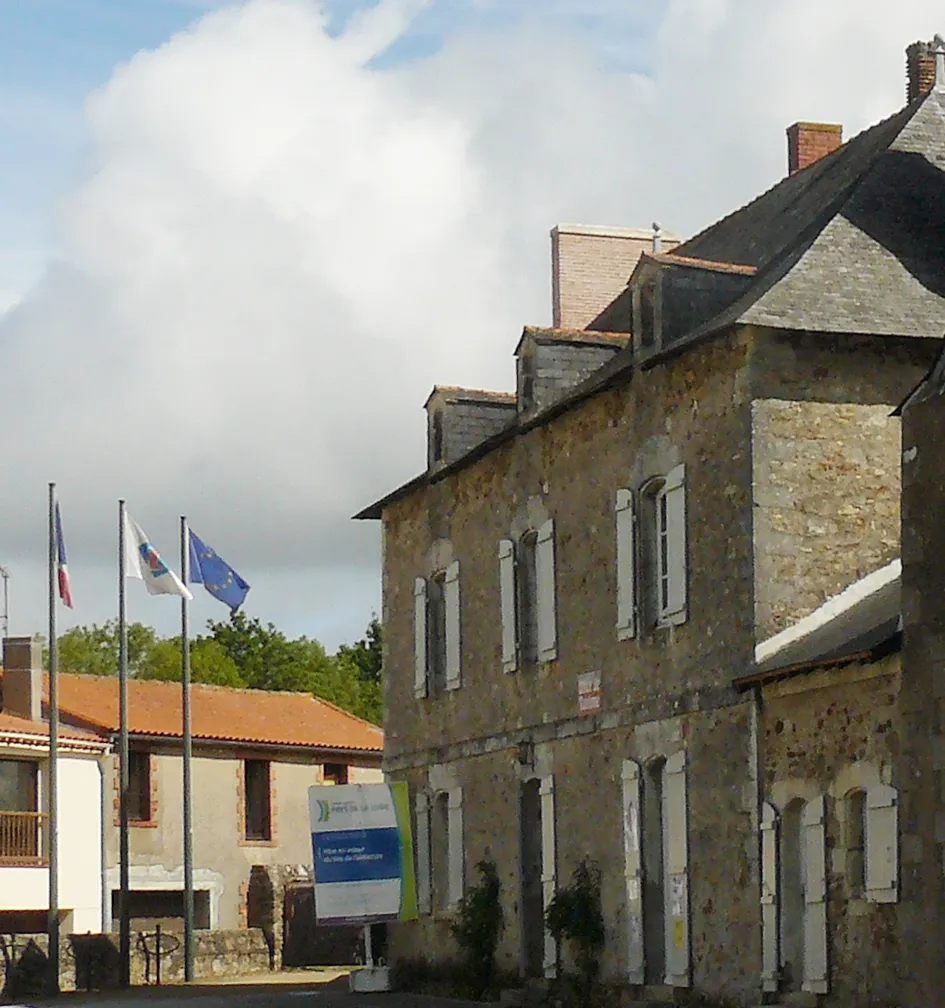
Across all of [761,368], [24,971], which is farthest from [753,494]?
[24,971]

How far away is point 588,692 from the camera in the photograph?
24.6 m

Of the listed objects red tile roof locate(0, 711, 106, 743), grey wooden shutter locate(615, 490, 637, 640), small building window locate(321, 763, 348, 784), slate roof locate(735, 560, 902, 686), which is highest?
grey wooden shutter locate(615, 490, 637, 640)

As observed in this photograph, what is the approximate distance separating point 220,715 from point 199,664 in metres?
34.4

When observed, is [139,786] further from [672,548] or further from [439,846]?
[672,548]

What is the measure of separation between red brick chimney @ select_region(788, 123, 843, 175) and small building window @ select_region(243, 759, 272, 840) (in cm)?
1940

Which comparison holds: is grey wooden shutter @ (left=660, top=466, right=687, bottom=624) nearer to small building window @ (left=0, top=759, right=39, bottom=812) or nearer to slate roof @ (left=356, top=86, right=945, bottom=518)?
slate roof @ (left=356, top=86, right=945, bottom=518)

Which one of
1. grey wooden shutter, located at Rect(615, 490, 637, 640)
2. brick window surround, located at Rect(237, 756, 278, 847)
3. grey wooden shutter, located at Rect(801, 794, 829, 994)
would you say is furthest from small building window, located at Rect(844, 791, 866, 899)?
brick window surround, located at Rect(237, 756, 278, 847)

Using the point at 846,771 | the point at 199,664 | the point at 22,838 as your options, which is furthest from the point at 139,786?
the point at 199,664

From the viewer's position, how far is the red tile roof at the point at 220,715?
42.8 metres

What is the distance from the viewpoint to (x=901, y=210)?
73.8 ft

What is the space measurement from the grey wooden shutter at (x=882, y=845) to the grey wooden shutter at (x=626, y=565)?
5.27m

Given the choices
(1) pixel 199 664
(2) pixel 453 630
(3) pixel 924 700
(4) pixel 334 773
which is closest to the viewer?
(3) pixel 924 700

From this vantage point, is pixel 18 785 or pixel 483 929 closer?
pixel 483 929

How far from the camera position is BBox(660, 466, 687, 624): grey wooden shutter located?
22344 millimetres
